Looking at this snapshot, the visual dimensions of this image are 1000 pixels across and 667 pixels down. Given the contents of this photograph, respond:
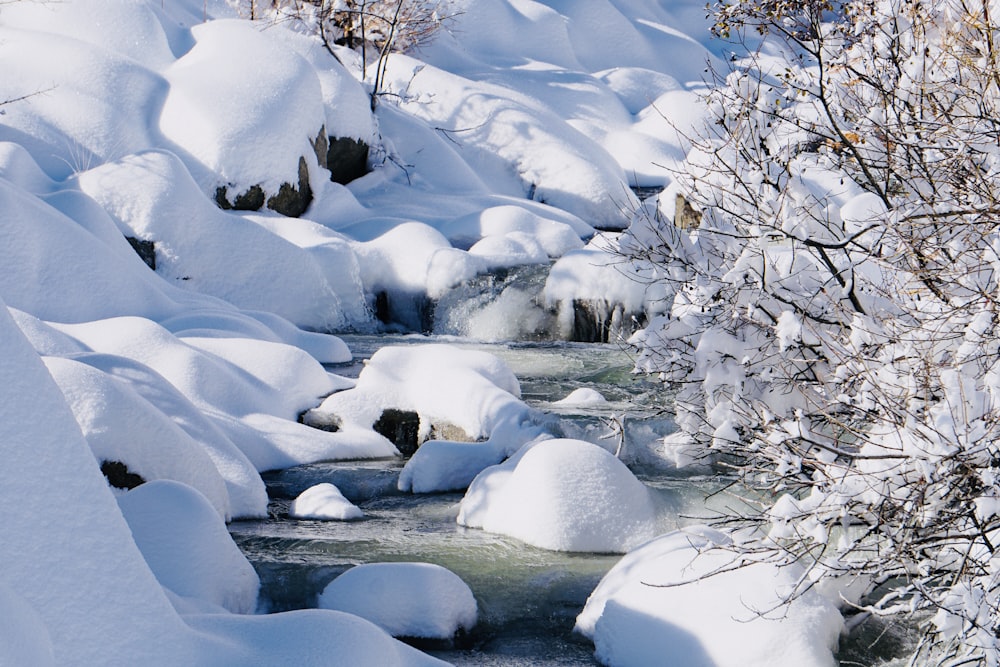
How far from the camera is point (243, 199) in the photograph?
42.7 ft

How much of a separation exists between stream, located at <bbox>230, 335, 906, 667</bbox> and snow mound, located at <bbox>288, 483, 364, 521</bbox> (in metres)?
0.07

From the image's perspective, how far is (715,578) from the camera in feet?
13.5

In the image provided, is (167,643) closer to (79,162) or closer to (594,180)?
(79,162)

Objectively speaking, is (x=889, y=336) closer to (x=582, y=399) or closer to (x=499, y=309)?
(x=582, y=399)

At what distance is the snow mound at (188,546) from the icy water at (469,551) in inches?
9.2

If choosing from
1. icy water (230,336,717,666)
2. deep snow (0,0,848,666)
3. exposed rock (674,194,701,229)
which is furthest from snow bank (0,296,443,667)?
exposed rock (674,194,701,229)

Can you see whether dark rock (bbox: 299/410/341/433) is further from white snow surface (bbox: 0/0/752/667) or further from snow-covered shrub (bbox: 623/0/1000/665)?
snow-covered shrub (bbox: 623/0/1000/665)

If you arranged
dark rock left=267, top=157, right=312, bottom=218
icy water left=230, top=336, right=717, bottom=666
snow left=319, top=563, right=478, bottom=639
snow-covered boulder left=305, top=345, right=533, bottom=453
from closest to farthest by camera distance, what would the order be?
snow left=319, top=563, right=478, bottom=639 → icy water left=230, top=336, right=717, bottom=666 → snow-covered boulder left=305, top=345, right=533, bottom=453 → dark rock left=267, top=157, right=312, bottom=218

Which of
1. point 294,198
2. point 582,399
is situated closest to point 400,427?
point 582,399

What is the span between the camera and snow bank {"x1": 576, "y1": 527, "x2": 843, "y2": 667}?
3.85 metres

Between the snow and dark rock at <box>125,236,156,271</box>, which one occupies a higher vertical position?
dark rock at <box>125,236,156,271</box>

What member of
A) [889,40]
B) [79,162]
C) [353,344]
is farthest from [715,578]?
[79,162]

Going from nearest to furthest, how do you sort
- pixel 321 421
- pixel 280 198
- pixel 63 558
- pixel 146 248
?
pixel 63 558 → pixel 321 421 → pixel 146 248 → pixel 280 198

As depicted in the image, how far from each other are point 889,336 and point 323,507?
3.27m
